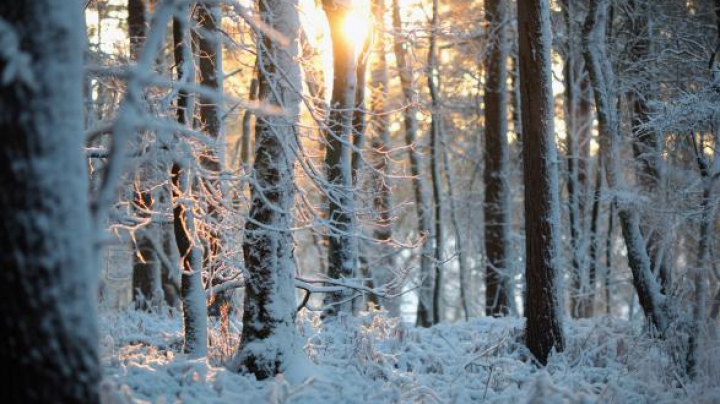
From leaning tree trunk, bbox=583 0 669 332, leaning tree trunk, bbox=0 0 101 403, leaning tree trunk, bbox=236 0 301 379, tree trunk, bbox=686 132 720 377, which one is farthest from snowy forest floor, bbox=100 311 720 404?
leaning tree trunk, bbox=0 0 101 403

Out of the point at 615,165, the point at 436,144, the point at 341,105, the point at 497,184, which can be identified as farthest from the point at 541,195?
the point at 436,144

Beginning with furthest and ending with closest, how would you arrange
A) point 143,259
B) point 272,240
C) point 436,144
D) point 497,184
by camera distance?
point 436,144, point 497,184, point 143,259, point 272,240

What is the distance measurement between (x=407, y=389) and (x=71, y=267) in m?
3.92

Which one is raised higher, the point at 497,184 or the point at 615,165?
the point at 497,184

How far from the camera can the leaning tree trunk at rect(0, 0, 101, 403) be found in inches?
123

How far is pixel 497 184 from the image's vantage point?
13.0m

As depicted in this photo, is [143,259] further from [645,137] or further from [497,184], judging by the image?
[645,137]

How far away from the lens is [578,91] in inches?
632

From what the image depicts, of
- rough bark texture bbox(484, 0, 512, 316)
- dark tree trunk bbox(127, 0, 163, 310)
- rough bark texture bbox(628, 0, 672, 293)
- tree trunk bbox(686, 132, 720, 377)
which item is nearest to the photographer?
tree trunk bbox(686, 132, 720, 377)

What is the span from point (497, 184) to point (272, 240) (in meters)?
7.43

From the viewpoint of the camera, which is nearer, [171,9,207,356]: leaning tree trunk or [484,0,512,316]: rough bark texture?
[171,9,207,356]: leaning tree trunk

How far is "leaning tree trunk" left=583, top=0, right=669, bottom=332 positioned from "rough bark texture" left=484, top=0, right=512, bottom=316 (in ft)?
7.91

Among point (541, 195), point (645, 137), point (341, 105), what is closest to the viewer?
point (541, 195)

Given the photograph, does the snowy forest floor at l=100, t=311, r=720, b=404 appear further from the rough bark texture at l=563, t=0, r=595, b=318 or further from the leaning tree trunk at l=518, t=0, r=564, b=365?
the rough bark texture at l=563, t=0, r=595, b=318
